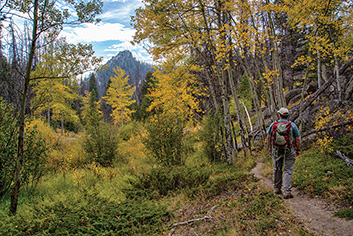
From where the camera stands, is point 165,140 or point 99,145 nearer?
point 165,140

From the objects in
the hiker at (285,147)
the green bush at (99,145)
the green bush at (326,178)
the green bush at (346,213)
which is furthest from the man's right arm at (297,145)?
the green bush at (99,145)

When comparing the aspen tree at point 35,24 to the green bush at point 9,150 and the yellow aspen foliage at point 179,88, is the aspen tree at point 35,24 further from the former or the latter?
the yellow aspen foliage at point 179,88

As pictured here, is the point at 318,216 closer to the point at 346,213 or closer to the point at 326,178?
the point at 346,213

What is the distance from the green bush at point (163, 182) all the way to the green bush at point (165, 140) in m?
1.70

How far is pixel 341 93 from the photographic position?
6906mm

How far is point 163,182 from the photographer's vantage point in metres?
5.13

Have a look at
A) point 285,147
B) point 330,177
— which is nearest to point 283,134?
point 285,147

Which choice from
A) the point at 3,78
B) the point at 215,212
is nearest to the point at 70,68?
the point at 3,78

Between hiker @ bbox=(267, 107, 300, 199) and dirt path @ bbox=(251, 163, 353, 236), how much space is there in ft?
0.92

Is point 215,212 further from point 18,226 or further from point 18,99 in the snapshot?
point 18,99

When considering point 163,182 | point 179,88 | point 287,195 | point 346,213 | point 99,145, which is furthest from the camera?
point 99,145

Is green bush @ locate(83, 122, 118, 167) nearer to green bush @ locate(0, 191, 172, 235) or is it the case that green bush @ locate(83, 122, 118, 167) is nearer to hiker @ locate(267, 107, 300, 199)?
green bush @ locate(0, 191, 172, 235)

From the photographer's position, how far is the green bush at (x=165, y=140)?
23.2ft

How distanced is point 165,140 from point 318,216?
4920 mm
